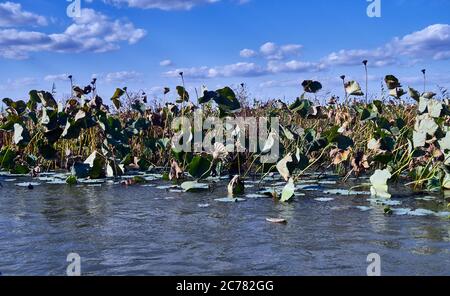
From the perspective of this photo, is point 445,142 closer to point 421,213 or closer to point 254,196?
point 421,213

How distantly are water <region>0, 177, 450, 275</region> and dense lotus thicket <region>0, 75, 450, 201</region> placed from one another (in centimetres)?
53

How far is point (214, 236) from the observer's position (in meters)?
3.46

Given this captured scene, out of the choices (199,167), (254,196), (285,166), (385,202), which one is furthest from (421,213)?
(199,167)

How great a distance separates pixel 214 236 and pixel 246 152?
308 cm

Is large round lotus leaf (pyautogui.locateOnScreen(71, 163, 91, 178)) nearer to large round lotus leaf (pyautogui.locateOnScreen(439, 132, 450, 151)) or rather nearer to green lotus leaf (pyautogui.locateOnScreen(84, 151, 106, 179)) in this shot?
green lotus leaf (pyautogui.locateOnScreen(84, 151, 106, 179))

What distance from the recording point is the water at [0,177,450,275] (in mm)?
2855

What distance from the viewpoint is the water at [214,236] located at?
2.86 m

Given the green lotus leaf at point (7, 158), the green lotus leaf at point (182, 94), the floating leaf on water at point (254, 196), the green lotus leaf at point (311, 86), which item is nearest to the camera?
the floating leaf on water at point (254, 196)

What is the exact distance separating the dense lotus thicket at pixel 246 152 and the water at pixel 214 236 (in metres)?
0.53

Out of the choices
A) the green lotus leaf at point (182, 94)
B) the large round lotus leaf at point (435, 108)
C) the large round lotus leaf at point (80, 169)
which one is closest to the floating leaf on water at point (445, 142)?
the large round lotus leaf at point (435, 108)

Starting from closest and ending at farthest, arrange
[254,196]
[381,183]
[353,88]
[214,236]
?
[214,236]
[381,183]
[254,196]
[353,88]

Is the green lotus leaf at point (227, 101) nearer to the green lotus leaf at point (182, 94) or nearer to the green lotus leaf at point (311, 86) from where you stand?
the green lotus leaf at point (311, 86)

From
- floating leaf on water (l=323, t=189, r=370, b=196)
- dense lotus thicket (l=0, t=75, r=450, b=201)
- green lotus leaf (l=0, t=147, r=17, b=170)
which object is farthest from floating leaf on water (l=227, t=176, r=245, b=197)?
green lotus leaf (l=0, t=147, r=17, b=170)
